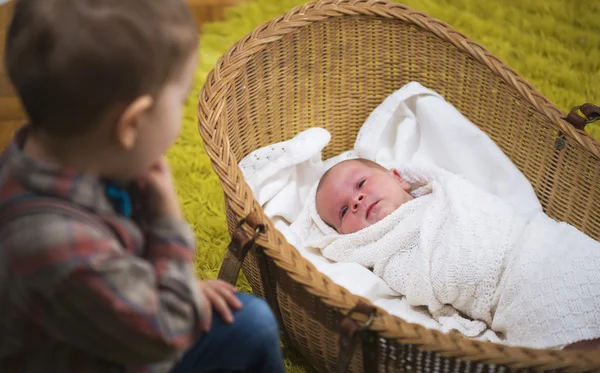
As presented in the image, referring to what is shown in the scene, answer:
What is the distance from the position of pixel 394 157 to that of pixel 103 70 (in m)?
1.12

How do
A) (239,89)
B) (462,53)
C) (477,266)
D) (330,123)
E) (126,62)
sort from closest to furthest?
1. (126,62)
2. (477,266)
3. (239,89)
4. (462,53)
5. (330,123)

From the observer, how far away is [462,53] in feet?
5.20

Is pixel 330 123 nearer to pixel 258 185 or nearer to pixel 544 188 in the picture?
pixel 258 185

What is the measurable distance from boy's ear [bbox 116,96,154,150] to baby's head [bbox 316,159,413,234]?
0.79 m

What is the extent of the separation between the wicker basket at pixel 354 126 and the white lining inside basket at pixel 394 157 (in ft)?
0.17

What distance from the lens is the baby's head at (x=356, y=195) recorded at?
1464mm

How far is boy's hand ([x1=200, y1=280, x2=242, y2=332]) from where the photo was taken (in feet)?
3.18

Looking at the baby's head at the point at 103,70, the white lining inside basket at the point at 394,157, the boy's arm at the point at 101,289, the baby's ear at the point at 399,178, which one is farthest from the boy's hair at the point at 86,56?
the baby's ear at the point at 399,178

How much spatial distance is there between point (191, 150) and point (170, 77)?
1.07 meters

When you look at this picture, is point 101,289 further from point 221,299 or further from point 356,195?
point 356,195

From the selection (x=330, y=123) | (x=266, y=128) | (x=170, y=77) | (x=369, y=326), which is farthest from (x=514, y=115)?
(x=170, y=77)

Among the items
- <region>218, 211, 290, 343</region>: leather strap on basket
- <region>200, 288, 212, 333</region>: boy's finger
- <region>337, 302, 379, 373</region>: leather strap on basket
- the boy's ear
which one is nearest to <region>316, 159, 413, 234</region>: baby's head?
<region>218, 211, 290, 343</region>: leather strap on basket

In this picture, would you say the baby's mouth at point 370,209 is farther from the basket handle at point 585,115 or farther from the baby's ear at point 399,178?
the basket handle at point 585,115

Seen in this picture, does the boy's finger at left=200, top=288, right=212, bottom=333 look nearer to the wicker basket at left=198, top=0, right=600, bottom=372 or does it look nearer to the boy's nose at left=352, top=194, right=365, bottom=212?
the wicker basket at left=198, top=0, right=600, bottom=372
